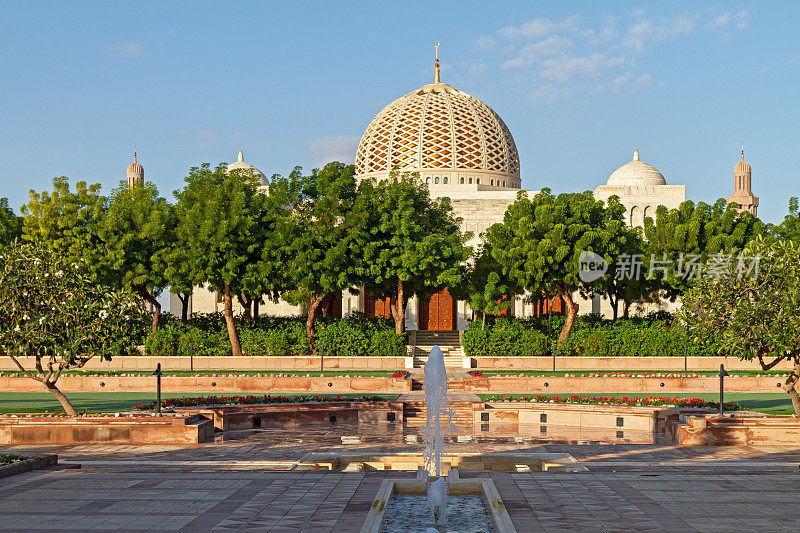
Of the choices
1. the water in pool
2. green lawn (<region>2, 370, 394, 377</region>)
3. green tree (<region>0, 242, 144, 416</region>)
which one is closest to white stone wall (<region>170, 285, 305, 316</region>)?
green lawn (<region>2, 370, 394, 377</region>)

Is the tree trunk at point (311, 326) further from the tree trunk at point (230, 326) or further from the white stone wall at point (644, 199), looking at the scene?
the white stone wall at point (644, 199)

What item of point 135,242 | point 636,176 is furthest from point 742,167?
point 135,242

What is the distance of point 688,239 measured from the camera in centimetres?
2769

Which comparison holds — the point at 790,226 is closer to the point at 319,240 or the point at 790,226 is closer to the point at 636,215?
the point at 636,215

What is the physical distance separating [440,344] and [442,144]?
15.7m

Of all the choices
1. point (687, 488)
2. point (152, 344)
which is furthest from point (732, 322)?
point (152, 344)

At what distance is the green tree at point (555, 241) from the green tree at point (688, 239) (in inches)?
57.9

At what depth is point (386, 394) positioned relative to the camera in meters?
20.2

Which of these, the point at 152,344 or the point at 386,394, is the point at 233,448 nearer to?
the point at 386,394

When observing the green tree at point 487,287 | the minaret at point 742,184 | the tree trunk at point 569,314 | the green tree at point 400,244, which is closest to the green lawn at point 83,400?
the green tree at point 400,244

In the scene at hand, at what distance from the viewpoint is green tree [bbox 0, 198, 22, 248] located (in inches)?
1132

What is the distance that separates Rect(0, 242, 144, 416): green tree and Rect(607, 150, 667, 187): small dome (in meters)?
33.3

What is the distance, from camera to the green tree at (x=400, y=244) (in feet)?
86.6

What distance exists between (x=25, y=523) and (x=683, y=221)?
25.5 meters
